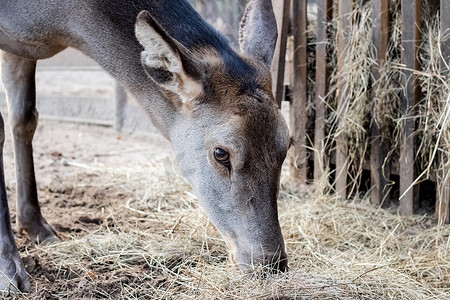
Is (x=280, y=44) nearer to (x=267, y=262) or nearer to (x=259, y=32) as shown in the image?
(x=259, y=32)

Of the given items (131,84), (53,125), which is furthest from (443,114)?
(53,125)

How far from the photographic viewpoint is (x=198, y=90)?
4051mm

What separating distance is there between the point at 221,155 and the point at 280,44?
2650 millimetres

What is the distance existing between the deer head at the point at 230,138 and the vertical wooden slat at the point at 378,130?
6.38 feet

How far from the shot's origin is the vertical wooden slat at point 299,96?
6.37 metres

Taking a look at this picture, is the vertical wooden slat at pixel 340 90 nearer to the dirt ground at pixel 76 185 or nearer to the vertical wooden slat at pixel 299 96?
the vertical wooden slat at pixel 299 96

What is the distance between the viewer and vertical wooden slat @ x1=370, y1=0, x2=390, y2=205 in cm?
566

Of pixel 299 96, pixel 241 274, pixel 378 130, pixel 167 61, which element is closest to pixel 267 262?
pixel 241 274

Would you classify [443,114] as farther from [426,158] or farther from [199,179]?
[199,179]

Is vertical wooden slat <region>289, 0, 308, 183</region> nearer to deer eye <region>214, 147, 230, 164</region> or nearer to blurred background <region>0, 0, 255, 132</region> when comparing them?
deer eye <region>214, 147, 230, 164</region>

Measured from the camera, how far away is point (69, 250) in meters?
4.84

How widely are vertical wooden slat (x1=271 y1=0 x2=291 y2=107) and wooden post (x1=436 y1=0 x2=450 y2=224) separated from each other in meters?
1.62

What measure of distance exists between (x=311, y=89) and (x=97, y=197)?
256cm

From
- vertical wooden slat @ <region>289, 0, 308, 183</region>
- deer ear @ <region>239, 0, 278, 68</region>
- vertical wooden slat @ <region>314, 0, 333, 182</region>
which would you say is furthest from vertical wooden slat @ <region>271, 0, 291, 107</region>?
deer ear @ <region>239, 0, 278, 68</region>
